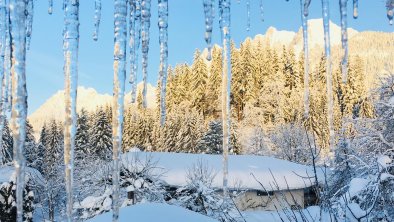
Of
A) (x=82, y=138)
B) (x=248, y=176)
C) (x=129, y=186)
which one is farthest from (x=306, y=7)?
(x=82, y=138)

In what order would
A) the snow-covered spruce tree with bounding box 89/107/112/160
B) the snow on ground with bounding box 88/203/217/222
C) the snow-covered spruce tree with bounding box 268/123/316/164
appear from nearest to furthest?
the snow on ground with bounding box 88/203/217/222
the snow-covered spruce tree with bounding box 268/123/316/164
the snow-covered spruce tree with bounding box 89/107/112/160

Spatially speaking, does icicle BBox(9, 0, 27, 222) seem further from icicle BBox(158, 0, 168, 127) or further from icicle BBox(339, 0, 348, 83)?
icicle BBox(339, 0, 348, 83)

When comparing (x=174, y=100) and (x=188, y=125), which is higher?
(x=174, y=100)

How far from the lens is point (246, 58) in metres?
64.9

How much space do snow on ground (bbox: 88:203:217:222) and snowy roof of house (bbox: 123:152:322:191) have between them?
20.4m

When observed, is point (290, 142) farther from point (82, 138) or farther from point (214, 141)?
point (82, 138)

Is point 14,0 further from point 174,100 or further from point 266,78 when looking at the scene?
point 174,100

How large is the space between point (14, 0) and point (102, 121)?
5226 cm

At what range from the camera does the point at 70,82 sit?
6.14ft

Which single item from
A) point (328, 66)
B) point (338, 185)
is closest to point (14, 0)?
point (328, 66)

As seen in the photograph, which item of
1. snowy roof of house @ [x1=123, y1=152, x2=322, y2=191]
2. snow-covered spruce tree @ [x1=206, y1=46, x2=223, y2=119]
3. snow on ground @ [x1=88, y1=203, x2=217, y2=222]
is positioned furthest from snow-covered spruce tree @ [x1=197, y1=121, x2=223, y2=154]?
snow on ground @ [x1=88, y1=203, x2=217, y2=222]

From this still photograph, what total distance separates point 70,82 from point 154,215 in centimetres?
259

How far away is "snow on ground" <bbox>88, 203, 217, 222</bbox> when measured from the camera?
161 inches

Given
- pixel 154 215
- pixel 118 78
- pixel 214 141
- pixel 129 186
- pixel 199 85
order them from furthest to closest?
pixel 199 85
pixel 214 141
pixel 129 186
pixel 154 215
pixel 118 78
